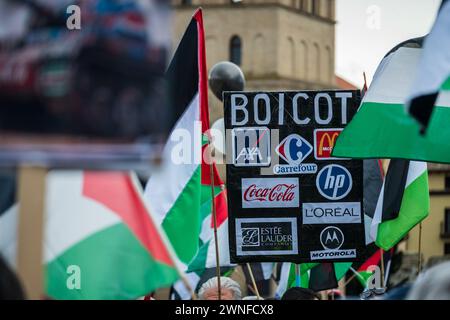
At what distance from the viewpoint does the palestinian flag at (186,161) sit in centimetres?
878

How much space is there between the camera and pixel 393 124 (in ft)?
27.8

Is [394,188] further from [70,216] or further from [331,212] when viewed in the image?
[70,216]

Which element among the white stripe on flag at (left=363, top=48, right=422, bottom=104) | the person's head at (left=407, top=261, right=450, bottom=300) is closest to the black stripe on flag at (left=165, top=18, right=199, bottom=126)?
the white stripe on flag at (left=363, top=48, right=422, bottom=104)

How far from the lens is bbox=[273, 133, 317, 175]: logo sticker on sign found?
372 inches

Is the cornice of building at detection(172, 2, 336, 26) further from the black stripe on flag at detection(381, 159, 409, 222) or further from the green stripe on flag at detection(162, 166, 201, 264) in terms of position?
the green stripe on flag at detection(162, 166, 201, 264)

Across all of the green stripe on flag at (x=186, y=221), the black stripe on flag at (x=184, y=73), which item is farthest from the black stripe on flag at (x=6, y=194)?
the black stripe on flag at (x=184, y=73)

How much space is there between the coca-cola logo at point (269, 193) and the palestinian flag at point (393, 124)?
0.81 meters

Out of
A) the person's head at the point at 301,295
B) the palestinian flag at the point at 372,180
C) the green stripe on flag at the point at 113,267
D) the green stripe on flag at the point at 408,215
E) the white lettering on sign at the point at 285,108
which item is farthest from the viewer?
the palestinian flag at the point at 372,180

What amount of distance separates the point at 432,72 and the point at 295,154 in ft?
10.6

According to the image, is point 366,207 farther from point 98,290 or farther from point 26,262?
point 26,262

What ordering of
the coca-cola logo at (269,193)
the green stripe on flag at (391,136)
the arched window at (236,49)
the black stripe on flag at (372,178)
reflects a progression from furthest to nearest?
the arched window at (236,49) → the black stripe on flag at (372,178) → the coca-cola logo at (269,193) → the green stripe on flag at (391,136)

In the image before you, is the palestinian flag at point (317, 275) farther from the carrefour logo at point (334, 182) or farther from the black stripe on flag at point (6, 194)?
the black stripe on flag at point (6, 194)
